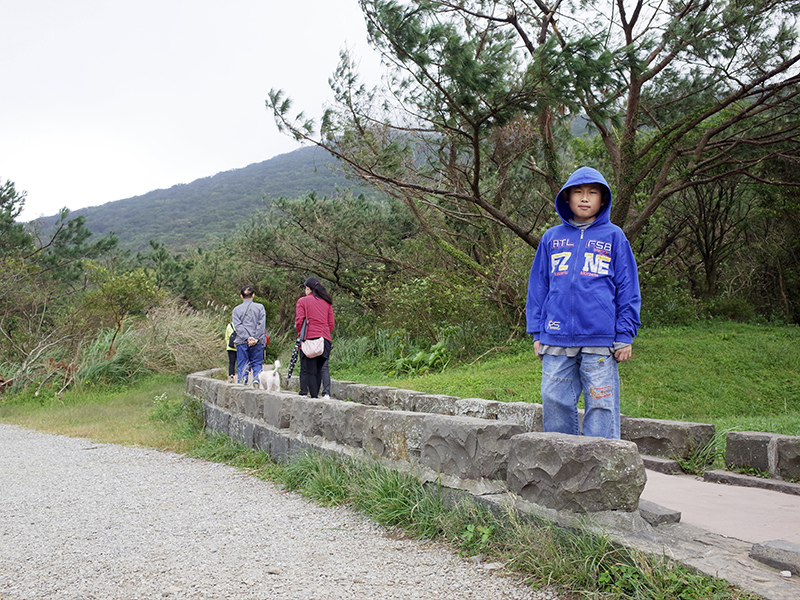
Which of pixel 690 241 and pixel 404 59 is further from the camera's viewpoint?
pixel 690 241

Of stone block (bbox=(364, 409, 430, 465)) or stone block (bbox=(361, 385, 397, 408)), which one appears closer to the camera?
stone block (bbox=(364, 409, 430, 465))

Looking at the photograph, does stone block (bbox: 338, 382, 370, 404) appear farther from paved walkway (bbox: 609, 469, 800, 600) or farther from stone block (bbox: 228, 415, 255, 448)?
paved walkway (bbox: 609, 469, 800, 600)

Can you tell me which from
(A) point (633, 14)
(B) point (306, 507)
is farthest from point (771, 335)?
(B) point (306, 507)

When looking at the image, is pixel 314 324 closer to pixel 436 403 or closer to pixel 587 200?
pixel 436 403

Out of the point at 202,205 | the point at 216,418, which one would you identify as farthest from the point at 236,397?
the point at 202,205

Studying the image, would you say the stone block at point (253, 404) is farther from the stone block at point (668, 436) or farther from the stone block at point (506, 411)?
the stone block at point (668, 436)

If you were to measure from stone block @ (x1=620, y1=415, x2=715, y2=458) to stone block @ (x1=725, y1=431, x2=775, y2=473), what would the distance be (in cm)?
23

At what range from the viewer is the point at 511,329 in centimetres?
1362

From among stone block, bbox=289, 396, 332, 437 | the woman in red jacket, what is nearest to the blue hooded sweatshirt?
stone block, bbox=289, 396, 332, 437

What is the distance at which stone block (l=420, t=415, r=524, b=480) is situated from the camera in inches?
149

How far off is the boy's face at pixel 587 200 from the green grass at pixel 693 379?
366cm

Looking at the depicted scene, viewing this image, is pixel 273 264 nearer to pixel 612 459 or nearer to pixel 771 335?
pixel 771 335

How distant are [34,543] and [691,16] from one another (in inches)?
387

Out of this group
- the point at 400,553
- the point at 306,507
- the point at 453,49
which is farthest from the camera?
the point at 453,49
